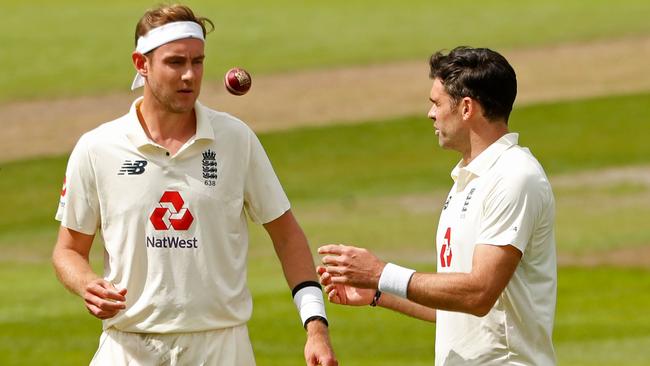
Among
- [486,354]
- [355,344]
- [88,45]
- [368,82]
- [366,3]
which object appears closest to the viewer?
[486,354]

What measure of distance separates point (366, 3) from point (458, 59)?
1659 inches

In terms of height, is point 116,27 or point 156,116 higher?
point 116,27

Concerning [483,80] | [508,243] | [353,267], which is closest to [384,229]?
[483,80]

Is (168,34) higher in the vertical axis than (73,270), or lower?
higher

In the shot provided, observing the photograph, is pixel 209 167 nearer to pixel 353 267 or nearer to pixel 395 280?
pixel 353 267

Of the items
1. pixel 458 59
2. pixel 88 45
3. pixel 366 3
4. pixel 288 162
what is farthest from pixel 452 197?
pixel 366 3

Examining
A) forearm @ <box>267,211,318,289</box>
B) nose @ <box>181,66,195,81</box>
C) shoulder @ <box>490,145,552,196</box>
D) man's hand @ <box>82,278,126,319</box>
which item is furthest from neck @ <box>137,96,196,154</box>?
shoulder @ <box>490,145,552,196</box>

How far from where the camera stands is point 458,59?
670cm

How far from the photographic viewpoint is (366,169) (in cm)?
2862

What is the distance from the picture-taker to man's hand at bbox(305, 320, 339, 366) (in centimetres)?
678

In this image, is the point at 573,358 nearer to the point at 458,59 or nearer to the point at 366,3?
the point at 458,59

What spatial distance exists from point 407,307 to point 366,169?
21.4 metres

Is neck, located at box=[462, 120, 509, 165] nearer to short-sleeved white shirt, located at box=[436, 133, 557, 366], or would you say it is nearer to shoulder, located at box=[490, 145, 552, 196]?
short-sleeved white shirt, located at box=[436, 133, 557, 366]

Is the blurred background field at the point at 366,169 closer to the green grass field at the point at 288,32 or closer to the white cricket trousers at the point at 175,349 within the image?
the green grass field at the point at 288,32
